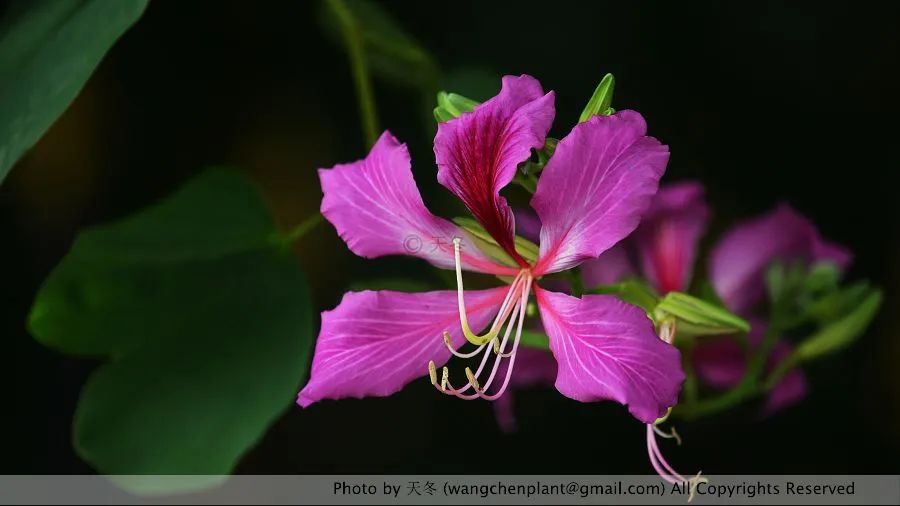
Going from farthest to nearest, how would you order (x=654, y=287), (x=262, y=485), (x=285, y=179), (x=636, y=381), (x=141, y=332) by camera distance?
(x=285, y=179) < (x=262, y=485) < (x=654, y=287) < (x=141, y=332) < (x=636, y=381)

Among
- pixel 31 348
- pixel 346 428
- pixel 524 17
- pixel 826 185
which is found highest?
pixel 524 17

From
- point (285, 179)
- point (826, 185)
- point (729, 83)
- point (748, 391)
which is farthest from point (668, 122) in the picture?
point (285, 179)

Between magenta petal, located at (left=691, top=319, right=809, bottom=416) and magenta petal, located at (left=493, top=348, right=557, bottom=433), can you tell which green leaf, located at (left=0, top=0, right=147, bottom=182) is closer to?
magenta petal, located at (left=493, top=348, right=557, bottom=433)

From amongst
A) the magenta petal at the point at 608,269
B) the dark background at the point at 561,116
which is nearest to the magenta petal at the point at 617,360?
the magenta petal at the point at 608,269

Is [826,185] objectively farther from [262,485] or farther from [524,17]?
[262,485]

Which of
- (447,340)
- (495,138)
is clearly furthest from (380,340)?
(495,138)

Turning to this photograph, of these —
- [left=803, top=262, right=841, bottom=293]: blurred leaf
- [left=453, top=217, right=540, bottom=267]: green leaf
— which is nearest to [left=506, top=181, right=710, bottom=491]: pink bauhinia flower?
[left=803, top=262, right=841, bottom=293]: blurred leaf
